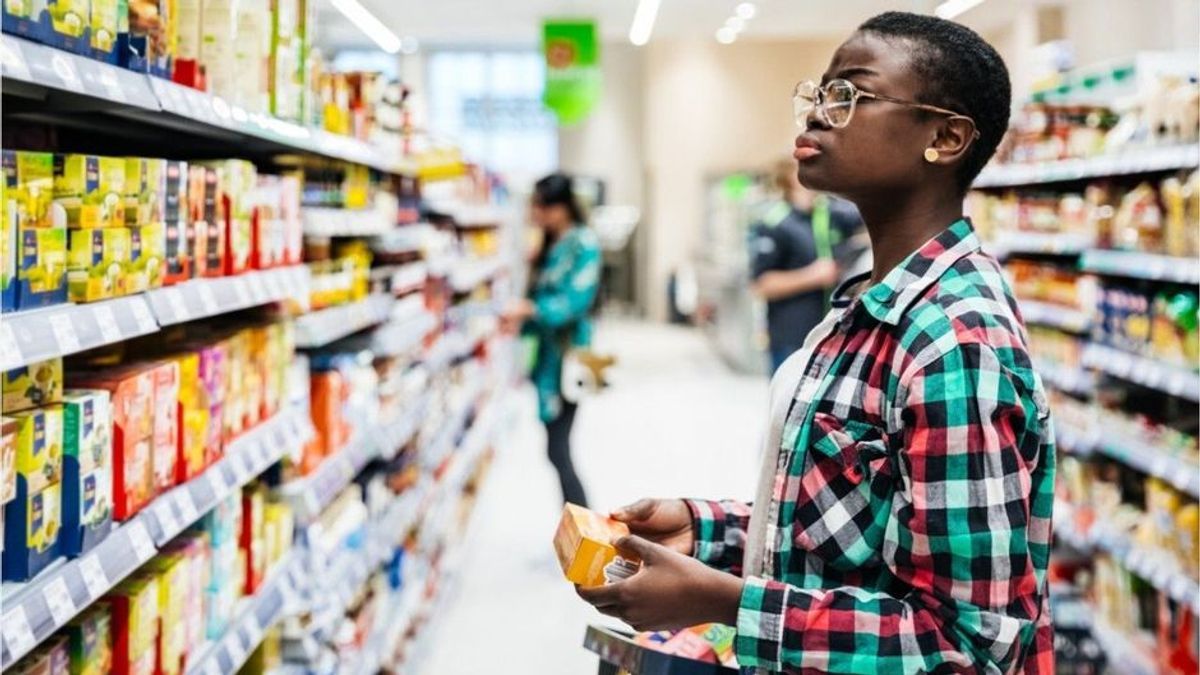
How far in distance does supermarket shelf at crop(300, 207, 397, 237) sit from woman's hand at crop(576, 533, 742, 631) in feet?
5.86

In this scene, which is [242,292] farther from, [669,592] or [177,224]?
[669,592]

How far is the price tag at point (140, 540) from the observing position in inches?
67.9

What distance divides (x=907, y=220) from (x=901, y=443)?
0.30 meters

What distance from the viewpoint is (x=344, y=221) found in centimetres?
316

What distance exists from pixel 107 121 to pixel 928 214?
152cm

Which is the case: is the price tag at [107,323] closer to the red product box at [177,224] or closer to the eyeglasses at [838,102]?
the red product box at [177,224]

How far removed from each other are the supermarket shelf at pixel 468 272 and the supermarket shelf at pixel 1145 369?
2.74 meters

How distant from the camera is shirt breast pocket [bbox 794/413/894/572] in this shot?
1.32 m

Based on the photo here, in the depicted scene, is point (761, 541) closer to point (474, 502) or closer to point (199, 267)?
point (199, 267)

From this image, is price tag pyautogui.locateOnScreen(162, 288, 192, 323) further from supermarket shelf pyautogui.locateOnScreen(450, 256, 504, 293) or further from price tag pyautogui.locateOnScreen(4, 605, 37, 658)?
supermarket shelf pyautogui.locateOnScreen(450, 256, 504, 293)

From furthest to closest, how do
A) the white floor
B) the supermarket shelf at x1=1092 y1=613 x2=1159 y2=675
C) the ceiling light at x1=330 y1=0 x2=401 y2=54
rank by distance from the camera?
the white floor
the supermarket shelf at x1=1092 y1=613 x2=1159 y2=675
the ceiling light at x1=330 y1=0 x2=401 y2=54

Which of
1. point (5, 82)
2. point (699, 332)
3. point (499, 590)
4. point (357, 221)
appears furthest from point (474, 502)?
point (699, 332)

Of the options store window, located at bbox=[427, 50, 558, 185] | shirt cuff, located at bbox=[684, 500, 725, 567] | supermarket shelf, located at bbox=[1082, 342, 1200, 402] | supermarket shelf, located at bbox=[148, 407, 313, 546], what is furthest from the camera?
store window, located at bbox=[427, 50, 558, 185]

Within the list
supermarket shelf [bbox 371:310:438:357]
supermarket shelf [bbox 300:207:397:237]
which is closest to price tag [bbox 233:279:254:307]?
supermarket shelf [bbox 300:207:397:237]
